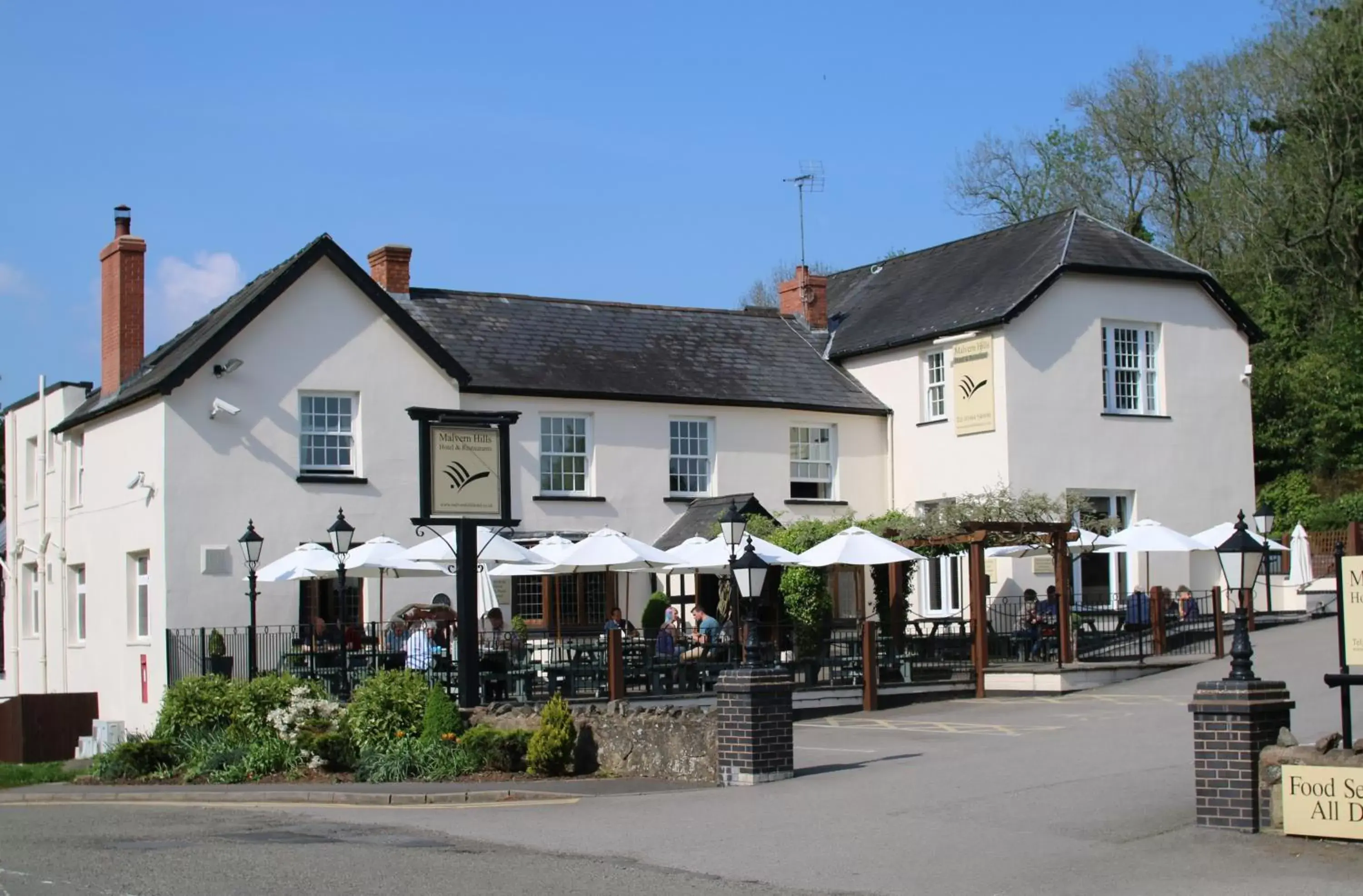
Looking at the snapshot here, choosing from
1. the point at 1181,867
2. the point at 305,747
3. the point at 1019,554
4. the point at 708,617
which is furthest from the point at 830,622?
the point at 1181,867

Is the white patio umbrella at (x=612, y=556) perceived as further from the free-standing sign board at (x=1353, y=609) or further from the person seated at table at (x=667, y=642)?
the free-standing sign board at (x=1353, y=609)

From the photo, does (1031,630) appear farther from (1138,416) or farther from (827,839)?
(827,839)

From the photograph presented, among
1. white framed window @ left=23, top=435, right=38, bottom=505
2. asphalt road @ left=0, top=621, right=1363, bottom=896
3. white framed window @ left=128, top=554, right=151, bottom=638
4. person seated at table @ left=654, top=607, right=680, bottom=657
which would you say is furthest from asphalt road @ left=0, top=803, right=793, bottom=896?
white framed window @ left=23, top=435, right=38, bottom=505

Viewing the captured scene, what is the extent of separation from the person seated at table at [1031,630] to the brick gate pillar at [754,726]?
12.3 meters

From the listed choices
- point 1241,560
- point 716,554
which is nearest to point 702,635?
point 716,554

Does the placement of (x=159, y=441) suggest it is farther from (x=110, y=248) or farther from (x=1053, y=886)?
(x=1053, y=886)

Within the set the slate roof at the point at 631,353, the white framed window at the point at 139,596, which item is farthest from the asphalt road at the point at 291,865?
the slate roof at the point at 631,353

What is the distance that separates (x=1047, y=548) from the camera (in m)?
28.8

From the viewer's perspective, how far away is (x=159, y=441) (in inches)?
1174

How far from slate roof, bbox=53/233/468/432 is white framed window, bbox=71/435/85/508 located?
57 centimetres

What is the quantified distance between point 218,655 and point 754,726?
552 inches

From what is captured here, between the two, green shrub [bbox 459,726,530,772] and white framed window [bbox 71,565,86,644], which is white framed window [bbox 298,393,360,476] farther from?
green shrub [bbox 459,726,530,772]

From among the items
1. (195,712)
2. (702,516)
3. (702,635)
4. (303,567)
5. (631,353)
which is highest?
(631,353)

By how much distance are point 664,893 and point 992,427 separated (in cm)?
2368
